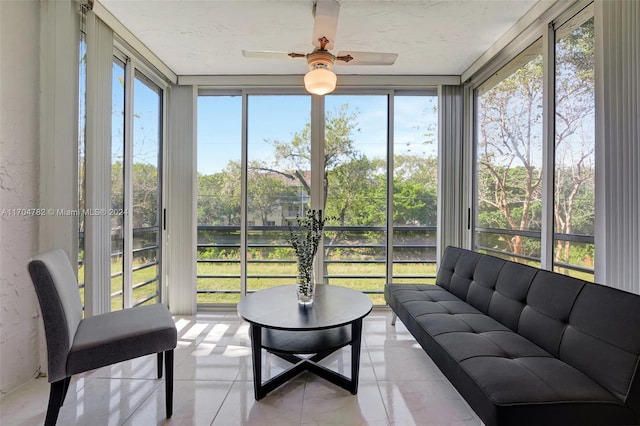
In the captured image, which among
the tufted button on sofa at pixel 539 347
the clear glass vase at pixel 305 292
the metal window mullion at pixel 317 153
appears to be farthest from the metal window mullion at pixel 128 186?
the tufted button on sofa at pixel 539 347

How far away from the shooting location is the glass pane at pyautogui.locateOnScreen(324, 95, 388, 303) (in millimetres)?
3574

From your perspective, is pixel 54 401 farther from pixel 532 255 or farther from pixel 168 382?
pixel 532 255

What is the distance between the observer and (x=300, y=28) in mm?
2525

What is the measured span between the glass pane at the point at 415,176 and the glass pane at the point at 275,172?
109cm

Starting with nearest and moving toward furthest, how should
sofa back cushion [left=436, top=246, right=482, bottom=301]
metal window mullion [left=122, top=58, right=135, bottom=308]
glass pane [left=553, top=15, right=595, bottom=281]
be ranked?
1. glass pane [left=553, top=15, right=595, bottom=281]
2. sofa back cushion [left=436, top=246, right=482, bottom=301]
3. metal window mullion [left=122, top=58, right=135, bottom=308]

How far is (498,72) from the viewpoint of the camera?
301 centimetres

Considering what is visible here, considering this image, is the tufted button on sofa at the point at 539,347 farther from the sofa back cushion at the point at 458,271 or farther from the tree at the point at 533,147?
the tree at the point at 533,147

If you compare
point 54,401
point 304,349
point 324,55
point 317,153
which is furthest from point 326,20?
point 54,401

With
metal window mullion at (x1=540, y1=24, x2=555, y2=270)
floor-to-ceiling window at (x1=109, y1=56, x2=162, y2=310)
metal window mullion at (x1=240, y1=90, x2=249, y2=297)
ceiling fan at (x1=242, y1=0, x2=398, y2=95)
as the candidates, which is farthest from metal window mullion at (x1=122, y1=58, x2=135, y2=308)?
metal window mullion at (x1=540, y1=24, x2=555, y2=270)

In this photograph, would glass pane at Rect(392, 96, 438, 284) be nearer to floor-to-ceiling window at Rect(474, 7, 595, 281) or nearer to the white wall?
floor-to-ceiling window at Rect(474, 7, 595, 281)

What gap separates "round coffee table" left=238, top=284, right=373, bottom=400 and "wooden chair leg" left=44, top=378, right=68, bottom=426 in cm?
98

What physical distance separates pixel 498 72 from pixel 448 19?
0.97m

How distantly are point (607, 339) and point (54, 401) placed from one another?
2.71m

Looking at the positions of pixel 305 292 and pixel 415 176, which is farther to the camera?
pixel 415 176
